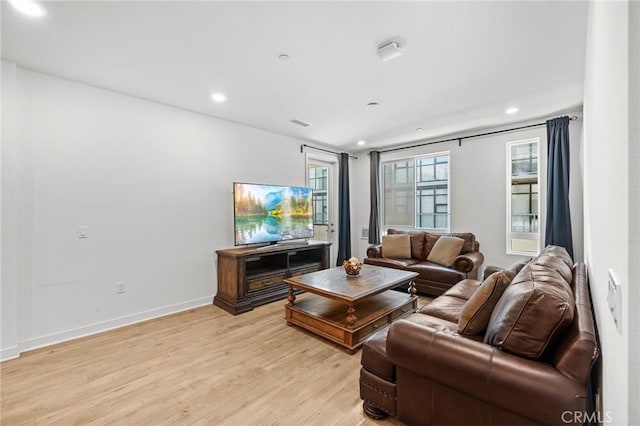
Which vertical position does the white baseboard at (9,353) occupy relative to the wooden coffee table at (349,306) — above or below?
below

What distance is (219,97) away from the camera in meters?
3.20

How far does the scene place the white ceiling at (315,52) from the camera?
185cm

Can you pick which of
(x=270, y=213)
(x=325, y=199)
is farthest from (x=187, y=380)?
(x=325, y=199)

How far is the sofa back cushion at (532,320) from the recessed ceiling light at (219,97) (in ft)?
10.6

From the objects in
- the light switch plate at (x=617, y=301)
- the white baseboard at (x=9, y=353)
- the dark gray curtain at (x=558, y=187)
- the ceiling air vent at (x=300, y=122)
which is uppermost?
the ceiling air vent at (x=300, y=122)

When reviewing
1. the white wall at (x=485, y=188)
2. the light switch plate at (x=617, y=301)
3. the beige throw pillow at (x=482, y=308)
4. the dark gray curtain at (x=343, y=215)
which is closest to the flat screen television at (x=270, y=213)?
the dark gray curtain at (x=343, y=215)

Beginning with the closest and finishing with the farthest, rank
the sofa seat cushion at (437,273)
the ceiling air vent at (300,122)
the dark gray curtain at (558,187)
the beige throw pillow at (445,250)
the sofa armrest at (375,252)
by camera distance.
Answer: the dark gray curtain at (558,187) < the sofa seat cushion at (437,273) < the ceiling air vent at (300,122) < the beige throw pillow at (445,250) < the sofa armrest at (375,252)

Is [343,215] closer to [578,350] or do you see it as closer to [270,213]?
[270,213]

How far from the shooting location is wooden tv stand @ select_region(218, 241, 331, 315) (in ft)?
11.5

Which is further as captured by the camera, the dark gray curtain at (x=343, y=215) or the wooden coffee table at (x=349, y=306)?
the dark gray curtain at (x=343, y=215)

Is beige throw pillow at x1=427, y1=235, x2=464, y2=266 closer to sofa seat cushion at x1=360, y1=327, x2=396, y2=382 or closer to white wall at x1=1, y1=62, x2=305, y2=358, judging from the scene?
sofa seat cushion at x1=360, y1=327, x2=396, y2=382

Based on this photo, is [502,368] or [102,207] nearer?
[502,368]

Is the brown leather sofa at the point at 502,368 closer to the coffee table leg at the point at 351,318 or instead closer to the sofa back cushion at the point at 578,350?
the sofa back cushion at the point at 578,350

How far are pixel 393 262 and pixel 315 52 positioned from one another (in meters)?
3.16
